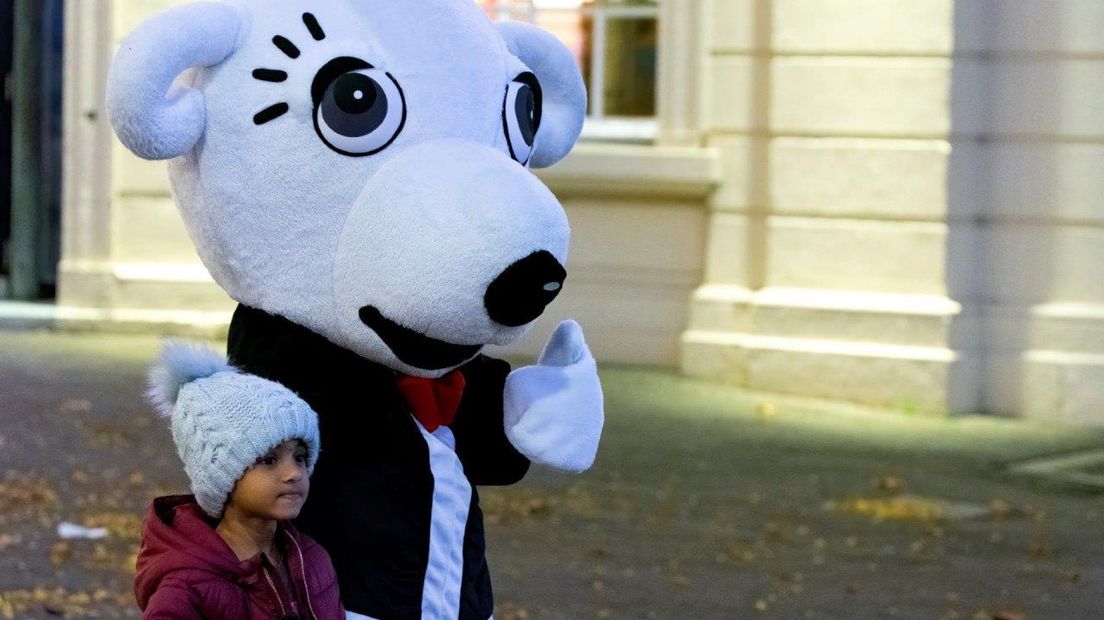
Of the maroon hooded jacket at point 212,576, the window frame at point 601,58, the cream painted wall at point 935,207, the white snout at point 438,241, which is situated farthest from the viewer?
the window frame at point 601,58

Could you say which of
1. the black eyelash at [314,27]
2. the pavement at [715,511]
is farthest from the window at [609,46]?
the black eyelash at [314,27]

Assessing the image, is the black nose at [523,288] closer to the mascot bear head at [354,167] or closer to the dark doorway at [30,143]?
the mascot bear head at [354,167]

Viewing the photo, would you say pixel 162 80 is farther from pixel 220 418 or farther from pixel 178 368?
pixel 220 418

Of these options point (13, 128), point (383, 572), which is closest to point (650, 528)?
point (383, 572)

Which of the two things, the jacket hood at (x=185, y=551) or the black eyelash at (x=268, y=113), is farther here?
the black eyelash at (x=268, y=113)

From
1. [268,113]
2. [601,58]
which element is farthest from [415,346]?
[601,58]

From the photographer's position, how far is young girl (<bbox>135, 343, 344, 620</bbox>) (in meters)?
2.97

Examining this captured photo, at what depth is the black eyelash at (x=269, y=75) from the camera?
131 inches

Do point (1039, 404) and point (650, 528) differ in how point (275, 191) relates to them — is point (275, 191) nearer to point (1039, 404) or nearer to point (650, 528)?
point (650, 528)

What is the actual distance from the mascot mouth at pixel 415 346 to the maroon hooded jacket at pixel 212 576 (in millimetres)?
360

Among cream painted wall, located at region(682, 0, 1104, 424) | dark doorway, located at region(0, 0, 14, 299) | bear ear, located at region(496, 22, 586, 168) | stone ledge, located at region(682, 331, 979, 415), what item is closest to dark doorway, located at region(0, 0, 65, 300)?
dark doorway, located at region(0, 0, 14, 299)

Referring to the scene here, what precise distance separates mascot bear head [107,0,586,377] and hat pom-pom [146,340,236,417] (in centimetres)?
20

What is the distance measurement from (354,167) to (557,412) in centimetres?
59

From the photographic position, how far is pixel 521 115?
3537 millimetres
